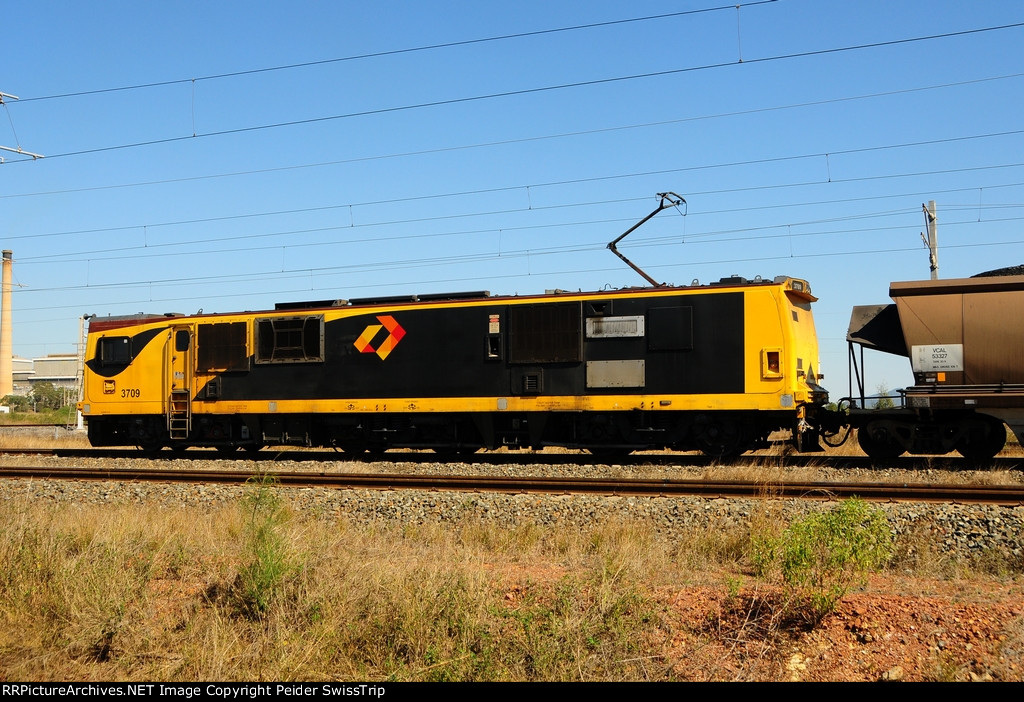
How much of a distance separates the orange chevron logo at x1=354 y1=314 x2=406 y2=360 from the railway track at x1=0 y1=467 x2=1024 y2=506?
4.25 metres

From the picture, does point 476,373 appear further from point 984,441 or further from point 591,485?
point 984,441

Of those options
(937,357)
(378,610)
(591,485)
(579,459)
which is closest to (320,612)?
(378,610)

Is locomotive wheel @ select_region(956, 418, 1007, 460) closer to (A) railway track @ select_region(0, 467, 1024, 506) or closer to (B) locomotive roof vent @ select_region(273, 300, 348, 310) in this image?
(A) railway track @ select_region(0, 467, 1024, 506)

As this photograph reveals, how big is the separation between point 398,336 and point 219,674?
12889 millimetres

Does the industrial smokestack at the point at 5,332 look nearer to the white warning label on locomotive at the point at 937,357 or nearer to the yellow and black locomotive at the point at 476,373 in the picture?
the yellow and black locomotive at the point at 476,373

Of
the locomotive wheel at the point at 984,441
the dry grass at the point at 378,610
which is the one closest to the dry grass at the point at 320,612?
the dry grass at the point at 378,610

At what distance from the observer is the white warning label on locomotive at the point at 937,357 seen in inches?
618

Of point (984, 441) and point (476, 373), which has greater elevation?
point (476, 373)

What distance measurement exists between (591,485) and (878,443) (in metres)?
6.35

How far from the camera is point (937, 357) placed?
15852mm

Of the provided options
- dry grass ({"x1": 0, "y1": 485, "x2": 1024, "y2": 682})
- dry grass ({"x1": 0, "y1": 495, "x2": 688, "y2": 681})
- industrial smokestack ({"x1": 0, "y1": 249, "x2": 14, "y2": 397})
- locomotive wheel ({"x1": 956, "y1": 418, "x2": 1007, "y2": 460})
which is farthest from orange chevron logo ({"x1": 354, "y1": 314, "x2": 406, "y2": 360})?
industrial smokestack ({"x1": 0, "y1": 249, "x2": 14, "y2": 397})

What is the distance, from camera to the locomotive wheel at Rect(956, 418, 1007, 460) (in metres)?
15.7

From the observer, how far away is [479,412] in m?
18.7
